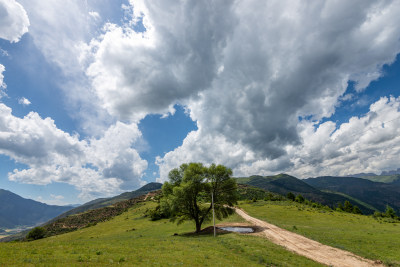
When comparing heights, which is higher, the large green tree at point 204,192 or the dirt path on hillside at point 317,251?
the large green tree at point 204,192

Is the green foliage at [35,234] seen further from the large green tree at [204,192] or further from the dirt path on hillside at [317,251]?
the dirt path on hillside at [317,251]

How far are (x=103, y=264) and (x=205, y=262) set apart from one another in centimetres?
933

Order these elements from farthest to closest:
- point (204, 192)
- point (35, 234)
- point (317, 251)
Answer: point (35, 234), point (204, 192), point (317, 251)

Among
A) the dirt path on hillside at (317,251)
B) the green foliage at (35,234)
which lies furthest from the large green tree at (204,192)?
the green foliage at (35,234)

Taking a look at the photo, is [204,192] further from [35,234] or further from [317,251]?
[35,234]

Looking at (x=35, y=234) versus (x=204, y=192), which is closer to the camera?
(x=204, y=192)

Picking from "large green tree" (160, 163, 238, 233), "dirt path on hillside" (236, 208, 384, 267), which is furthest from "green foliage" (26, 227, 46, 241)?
"dirt path on hillside" (236, 208, 384, 267)

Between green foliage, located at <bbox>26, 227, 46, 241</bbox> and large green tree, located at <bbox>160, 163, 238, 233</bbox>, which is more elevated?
large green tree, located at <bbox>160, 163, 238, 233</bbox>

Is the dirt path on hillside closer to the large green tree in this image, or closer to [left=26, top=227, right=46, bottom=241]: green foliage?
the large green tree

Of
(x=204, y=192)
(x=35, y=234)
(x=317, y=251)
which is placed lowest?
(x=317, y=251)

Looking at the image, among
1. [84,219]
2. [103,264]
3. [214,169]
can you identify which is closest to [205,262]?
[103,264]

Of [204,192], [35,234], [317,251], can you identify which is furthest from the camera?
[35,234]

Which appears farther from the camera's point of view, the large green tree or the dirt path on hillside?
the large green tree

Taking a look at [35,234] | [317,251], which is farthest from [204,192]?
[35,234]
